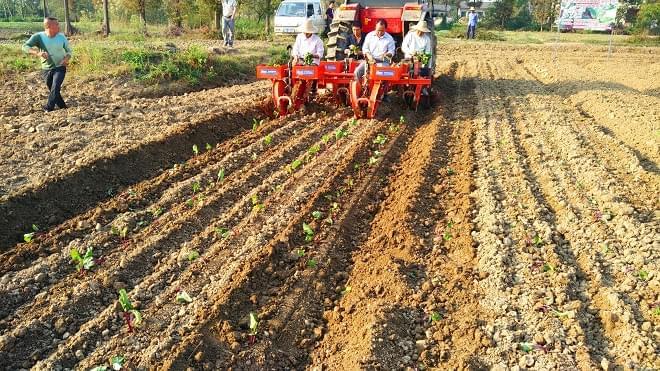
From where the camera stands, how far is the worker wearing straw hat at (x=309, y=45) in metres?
9.27

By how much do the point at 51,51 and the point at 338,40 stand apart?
190 inches

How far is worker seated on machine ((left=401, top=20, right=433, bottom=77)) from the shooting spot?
29.7 ft

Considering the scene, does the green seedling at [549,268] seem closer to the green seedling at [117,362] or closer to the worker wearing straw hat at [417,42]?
the green seedling at [117,362]

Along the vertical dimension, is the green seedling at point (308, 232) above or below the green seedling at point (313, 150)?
below

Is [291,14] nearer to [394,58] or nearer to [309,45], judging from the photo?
[394,58]

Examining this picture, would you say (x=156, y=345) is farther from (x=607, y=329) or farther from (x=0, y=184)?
(x=0, y=184)

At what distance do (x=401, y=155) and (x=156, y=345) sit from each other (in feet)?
14.5

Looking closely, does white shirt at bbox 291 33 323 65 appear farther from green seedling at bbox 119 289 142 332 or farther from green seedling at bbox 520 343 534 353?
green seedling at bbox 520 343 534 353

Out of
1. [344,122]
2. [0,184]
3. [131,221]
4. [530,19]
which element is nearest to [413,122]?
[344,122]

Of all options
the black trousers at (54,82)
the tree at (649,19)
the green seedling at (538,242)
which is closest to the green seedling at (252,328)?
the green seedling at (538,242)

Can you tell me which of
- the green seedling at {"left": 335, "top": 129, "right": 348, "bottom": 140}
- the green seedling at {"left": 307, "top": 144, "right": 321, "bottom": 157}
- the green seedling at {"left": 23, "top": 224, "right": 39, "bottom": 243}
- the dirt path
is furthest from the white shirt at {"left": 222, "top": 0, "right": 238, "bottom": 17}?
the green seedling at {"left": 23, "top": 224, "right": 39, "bottom": 243}

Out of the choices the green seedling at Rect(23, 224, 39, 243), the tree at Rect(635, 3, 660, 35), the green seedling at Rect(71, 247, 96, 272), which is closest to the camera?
the green seedling at Rect(71, 247, 96, 272)

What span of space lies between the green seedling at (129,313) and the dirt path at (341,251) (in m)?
0.07

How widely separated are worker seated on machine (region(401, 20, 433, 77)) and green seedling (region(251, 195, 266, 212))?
15.3 ft
